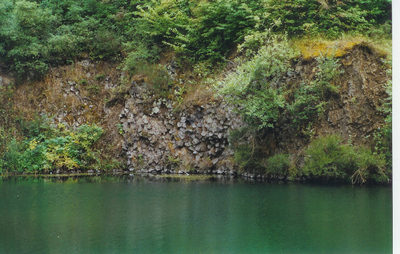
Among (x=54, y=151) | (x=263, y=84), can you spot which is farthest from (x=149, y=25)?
(x=263, y=84)

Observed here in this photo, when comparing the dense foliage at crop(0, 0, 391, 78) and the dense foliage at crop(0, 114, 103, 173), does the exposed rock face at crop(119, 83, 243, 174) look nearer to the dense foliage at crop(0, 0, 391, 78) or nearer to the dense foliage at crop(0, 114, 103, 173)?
the dense foliage at crop(0, 114, 103, 173)

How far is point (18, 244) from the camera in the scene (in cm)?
725

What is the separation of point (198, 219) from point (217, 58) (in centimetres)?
774

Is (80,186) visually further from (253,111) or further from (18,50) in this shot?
(18,50)

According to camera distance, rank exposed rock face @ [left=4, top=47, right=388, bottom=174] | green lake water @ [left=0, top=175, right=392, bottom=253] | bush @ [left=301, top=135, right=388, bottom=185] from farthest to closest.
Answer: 1. exposed rock face @ [left=4, top=47, right=388, bottom=174]
2. bush @ [left=301, top=135, right=388, bottom=185]
3. green lake water @ [left=0, top=175, right=392, bottom=253]

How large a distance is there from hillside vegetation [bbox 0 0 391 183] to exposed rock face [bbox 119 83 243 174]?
0.53 metres

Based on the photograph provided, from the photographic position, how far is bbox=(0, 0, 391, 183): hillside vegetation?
12.0 meters

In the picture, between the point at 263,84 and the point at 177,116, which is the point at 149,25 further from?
the point at 263,84

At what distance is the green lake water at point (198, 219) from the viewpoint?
23.6ft

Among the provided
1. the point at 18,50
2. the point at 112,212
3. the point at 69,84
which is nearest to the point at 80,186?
the point at 112,212

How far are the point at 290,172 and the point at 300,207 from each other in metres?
2.97

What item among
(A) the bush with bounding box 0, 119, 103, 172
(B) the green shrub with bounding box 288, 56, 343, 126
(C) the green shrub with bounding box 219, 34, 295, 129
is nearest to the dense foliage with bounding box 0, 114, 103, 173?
(A) the bush with bounding box 0, 119, 103, 172

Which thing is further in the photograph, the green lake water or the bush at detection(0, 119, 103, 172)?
the bush at detection(0, 119, 103, 172)

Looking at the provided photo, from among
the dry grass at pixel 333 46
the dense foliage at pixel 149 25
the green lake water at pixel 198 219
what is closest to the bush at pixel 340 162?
the green lake water at pixel 198 219
